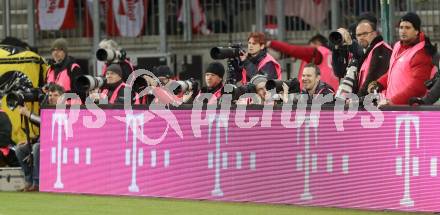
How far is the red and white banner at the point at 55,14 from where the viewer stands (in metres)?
22.2

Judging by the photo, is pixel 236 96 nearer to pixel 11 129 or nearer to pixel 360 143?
pixel 360 143

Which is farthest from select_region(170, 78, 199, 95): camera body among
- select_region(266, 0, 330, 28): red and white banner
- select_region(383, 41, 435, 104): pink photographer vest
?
select_region(266, 0, 330, 28): red and white banner

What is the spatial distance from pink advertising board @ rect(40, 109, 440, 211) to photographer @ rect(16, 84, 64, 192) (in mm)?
248

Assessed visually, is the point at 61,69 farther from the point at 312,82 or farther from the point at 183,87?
the point at 312,82

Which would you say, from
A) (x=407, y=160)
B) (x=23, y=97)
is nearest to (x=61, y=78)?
(x=23, y=97)

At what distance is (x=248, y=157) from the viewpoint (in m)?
14.4

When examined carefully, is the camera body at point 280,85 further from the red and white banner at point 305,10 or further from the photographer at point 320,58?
the red and white banner at point 305,10

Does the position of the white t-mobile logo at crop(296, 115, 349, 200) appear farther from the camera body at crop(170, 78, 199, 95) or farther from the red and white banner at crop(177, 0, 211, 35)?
the red and white banner at crop(177, 0, 211, 35)

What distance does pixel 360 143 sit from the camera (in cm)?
1358

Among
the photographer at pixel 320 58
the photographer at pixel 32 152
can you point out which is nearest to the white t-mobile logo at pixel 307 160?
the photographer at pixel 320 58

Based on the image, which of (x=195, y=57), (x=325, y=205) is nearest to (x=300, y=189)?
(x=325, y=205)

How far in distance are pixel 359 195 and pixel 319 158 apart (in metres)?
0.56

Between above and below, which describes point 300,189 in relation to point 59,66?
below

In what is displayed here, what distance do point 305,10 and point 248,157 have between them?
6692 mm
